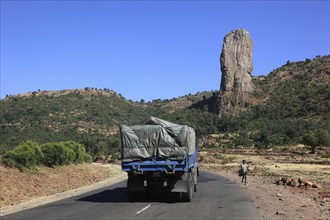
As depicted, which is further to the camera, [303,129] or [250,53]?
[250,53]

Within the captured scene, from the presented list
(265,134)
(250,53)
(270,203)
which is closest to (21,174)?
(270,203)

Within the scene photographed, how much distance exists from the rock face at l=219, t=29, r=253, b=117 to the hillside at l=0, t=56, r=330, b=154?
279 cm

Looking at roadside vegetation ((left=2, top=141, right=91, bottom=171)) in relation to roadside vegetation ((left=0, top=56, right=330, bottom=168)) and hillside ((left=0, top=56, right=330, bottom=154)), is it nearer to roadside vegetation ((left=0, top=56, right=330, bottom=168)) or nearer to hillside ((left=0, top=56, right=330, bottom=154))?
roadside vegetation ((left=0, top=56, right=330, bottom=168))

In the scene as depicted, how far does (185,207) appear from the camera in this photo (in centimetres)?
1584

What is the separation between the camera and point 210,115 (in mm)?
122562

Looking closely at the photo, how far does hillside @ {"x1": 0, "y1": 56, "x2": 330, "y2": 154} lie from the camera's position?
90938 millimetres

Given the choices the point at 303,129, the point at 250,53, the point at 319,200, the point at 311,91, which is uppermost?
the point at 250,53

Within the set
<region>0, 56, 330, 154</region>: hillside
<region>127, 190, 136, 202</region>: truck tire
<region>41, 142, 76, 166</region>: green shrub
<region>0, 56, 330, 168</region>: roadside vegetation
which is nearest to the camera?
<region>127, 190, 136, 202</region>: truck tire

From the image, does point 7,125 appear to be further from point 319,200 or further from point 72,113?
point 319,200

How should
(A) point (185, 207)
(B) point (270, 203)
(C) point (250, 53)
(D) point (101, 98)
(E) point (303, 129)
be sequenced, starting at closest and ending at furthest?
(A) point (185, 207) → (B) point (270, 203) → (E) point (303, 129) → (C) point (250, 53) → (D) point (101, 98)

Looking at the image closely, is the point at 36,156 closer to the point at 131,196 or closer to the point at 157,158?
the point at 131,196

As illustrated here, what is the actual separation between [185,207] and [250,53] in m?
123

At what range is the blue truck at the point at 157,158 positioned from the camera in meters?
17.1

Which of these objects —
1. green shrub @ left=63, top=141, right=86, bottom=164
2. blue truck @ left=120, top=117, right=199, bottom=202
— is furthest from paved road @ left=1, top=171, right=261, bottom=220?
green shrub @ left=63, top=141, right=86, bottom=164
